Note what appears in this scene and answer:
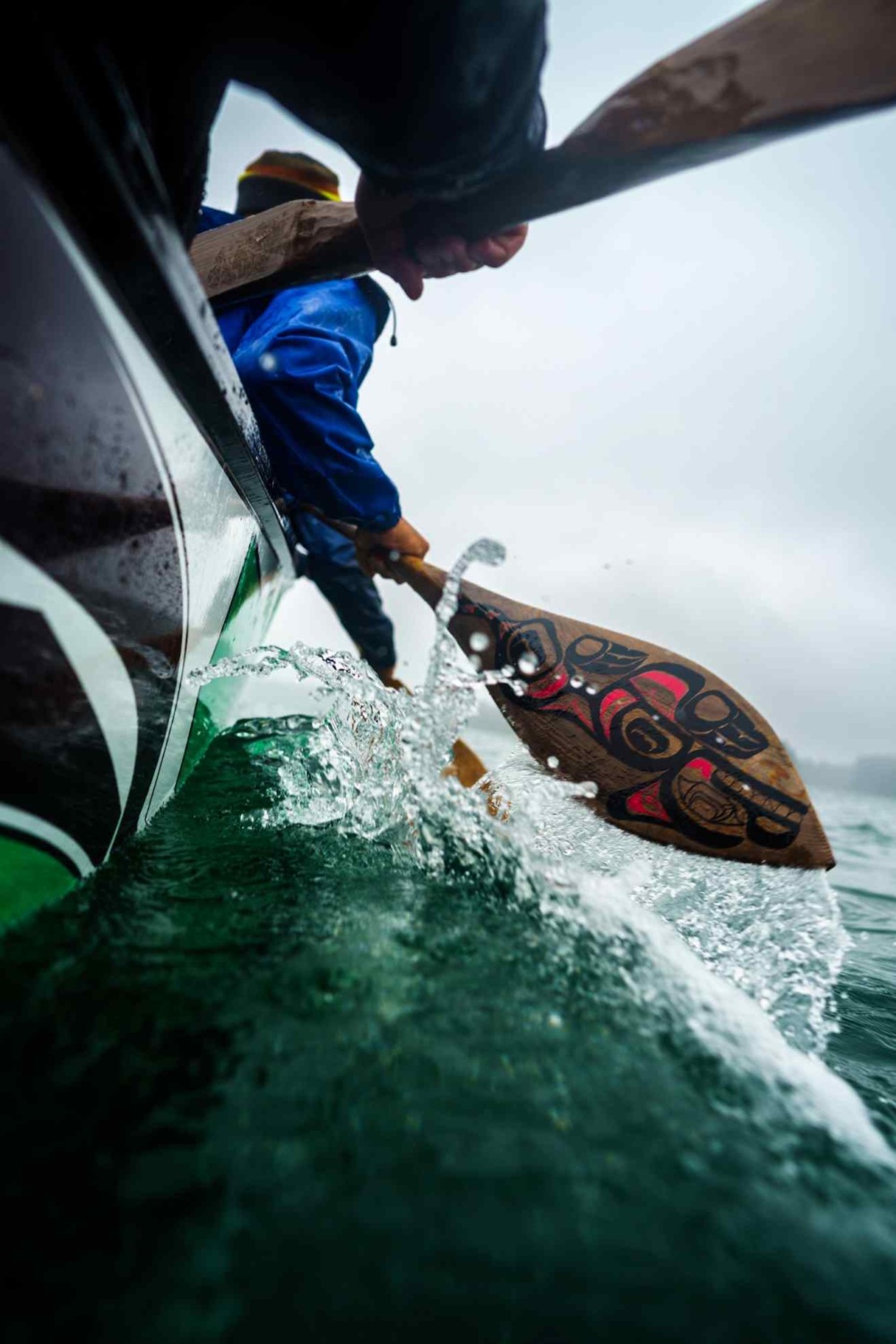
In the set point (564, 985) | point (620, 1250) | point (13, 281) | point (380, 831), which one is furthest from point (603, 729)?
point (13, 281)

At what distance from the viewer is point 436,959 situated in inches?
36.4

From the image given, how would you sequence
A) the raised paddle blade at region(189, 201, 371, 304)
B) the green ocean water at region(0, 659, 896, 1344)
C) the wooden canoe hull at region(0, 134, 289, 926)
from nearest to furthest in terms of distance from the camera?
the green ocean water at region(0, 659, 896, 1344) < the wooden canoe hull at region(0, 134, 289, 926) < the raised paddle blade at region(189, 201, 371, 304)

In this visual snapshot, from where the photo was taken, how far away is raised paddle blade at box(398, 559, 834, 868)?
1.82 meters

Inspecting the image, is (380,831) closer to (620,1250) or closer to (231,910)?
(231,910)

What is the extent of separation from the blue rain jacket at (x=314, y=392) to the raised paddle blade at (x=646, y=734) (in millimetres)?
365

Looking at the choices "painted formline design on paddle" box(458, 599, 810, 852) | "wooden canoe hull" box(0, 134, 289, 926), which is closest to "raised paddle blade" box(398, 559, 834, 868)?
"painted formline design on paddle" box(458, 599, 810, 852)

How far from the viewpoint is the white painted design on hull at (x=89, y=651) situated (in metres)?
0.77

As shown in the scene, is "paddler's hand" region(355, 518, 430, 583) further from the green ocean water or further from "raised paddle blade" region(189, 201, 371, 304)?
the green ocean water

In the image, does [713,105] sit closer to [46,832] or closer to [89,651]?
[89,651]

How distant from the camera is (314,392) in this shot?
5.78 ft

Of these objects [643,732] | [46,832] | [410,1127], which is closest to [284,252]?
[46,832]

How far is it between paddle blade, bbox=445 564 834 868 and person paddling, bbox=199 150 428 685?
401 mm

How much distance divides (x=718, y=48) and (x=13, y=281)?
4.32ft

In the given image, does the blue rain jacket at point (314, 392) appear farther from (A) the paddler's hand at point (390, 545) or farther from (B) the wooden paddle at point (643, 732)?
(B) the wooden paddle at point (643, 732)
